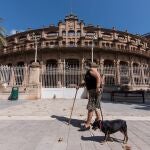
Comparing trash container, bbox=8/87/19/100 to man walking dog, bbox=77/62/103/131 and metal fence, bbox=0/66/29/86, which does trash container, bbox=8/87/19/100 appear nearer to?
metal fence, bbox=0/66/29/86

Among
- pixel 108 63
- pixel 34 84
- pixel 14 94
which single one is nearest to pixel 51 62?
pixel 108 63

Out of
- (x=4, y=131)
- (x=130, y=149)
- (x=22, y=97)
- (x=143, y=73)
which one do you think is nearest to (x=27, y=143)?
(x=4, y=131)

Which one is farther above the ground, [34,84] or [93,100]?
[34,84]

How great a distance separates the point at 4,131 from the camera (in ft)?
17.7

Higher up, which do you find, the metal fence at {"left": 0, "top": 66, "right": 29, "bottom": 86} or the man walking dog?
the metal fence at {"left": 0, "top": 66, "right": 29, "bottom": 86}

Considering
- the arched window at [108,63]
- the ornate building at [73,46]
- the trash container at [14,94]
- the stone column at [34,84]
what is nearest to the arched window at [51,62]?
the ornate building at [73,46]

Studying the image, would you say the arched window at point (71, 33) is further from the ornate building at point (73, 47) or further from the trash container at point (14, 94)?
the trash container at point (14, 94)

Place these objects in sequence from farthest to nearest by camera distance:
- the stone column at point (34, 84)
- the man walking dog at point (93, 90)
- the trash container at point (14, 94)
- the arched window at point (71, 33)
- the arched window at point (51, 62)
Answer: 1. the arched window at point (71, 33)
2. the arched window at point (51, 62)
3. the stone column at point (34, 84)
4. the trash container at point (14, 94)
5. the man walking dog at point (93, 90)

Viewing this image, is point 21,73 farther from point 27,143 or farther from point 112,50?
point 112,50

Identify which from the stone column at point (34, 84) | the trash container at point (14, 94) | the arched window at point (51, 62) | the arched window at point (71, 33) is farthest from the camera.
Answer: the arched window at point (71, 33)

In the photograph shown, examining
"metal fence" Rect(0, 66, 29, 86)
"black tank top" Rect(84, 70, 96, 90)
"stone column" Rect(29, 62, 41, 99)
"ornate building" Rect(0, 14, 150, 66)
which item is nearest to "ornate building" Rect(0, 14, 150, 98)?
"ornate building" Rect(0, 14, 150, 66)

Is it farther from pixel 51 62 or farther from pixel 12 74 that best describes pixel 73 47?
pixel 12 74

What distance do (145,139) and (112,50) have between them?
3865 centimetres

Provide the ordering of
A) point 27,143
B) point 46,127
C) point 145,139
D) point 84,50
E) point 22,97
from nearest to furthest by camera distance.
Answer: point 27,143
point 145,139
point 46,127
point 22,97
point 84,50
